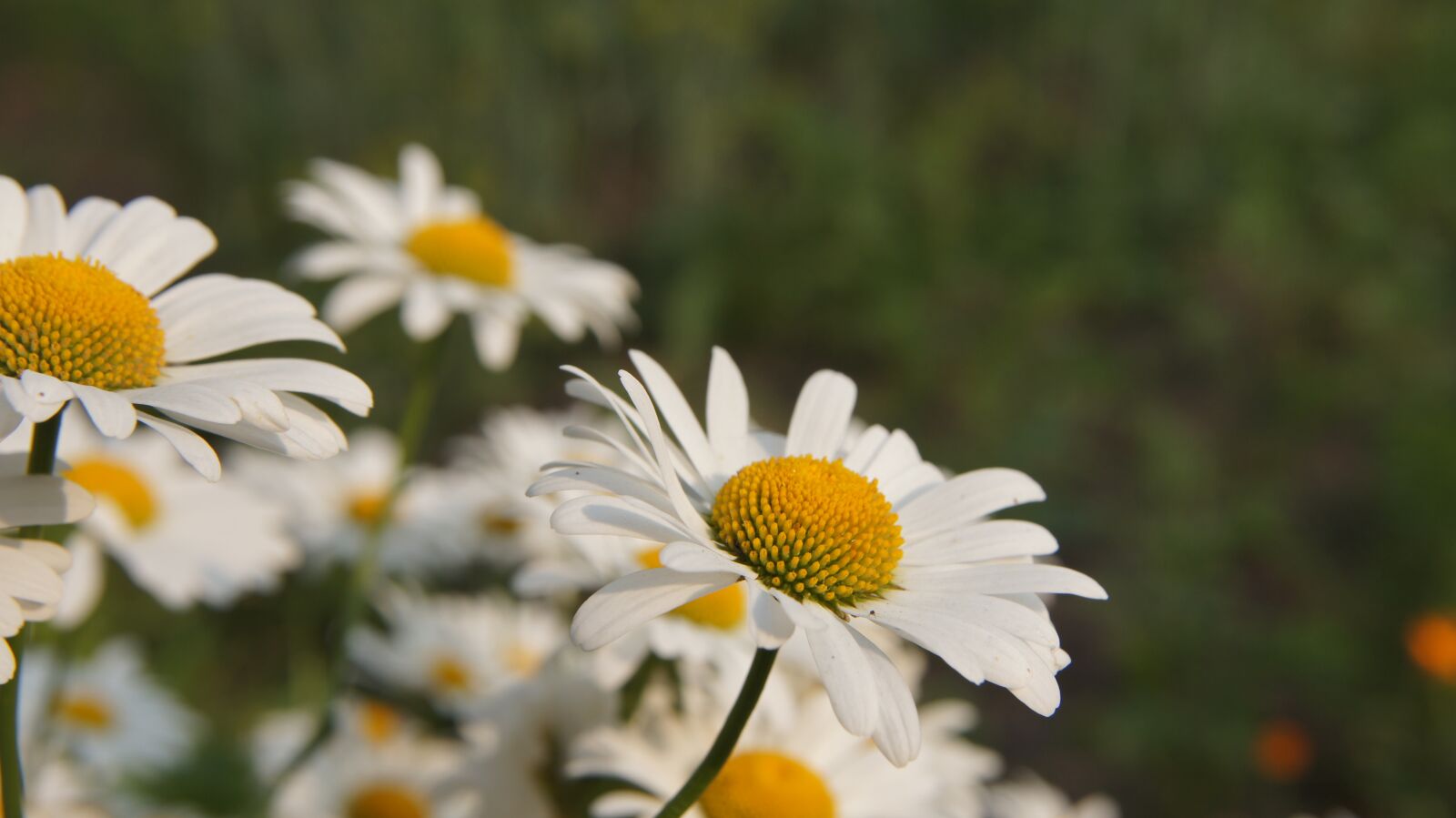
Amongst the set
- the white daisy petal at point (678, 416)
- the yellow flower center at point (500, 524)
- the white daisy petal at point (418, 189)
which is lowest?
the white daisy petal at point (678, 416)

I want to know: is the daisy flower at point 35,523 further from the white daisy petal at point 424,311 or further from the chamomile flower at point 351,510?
the chamomile flower at point 351,510

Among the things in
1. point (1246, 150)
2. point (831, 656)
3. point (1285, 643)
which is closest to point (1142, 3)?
point (1246, 150)

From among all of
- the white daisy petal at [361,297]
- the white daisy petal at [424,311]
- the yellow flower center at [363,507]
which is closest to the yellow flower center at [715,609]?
the white daisy petal at [424,311]

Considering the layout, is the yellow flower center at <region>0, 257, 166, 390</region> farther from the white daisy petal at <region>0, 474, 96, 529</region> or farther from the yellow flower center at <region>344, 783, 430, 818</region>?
the yellow flower center at <region>344, 783, 430, 818</region>

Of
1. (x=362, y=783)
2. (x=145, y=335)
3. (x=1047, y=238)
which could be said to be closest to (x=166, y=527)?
(x=362, y=783)

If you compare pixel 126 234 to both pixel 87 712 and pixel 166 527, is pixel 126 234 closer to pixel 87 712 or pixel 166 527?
pixel 166 527

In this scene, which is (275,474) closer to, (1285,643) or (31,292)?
(31,292)
